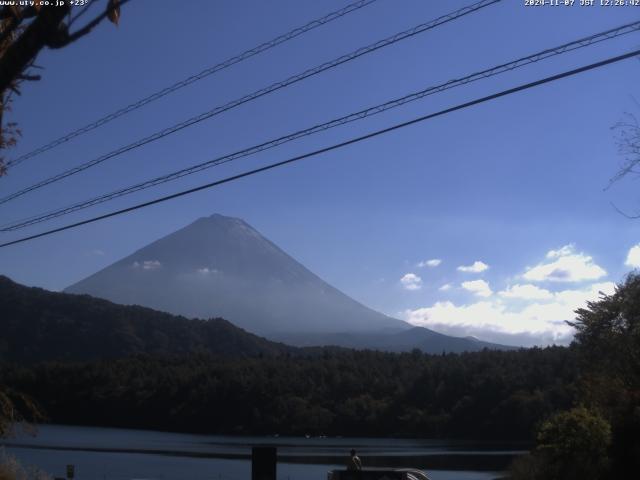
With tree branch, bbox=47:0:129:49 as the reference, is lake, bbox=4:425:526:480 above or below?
below

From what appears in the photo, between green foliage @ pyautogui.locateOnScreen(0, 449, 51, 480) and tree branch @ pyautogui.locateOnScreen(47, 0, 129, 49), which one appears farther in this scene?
green foliage @ pyautogui.locateOnScreen(0, 449, 51, 480)

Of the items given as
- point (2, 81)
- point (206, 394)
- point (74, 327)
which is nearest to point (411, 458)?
point (206, 394)

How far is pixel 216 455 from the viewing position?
66.4m

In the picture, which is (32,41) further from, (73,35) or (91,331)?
(91,331)

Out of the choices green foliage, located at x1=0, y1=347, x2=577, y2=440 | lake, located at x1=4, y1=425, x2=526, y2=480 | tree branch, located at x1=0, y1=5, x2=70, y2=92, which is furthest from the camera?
green foliage, located at x1=0, y1=347, x2=577, y2=440

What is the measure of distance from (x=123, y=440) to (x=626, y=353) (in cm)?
6680

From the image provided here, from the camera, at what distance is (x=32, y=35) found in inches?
249

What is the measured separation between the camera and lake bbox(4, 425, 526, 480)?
5133 centimetres

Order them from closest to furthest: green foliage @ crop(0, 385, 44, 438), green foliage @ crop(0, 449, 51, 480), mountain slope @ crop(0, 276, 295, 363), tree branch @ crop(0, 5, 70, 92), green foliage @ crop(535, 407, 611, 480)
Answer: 1. tree branch @ crop(0, 5, 70, 92)
2. green foliage @ crop(0, 385, 44, 438)
3. green foliage @ crop(0, 449, 51, 480)
4. green foliage @ crop(535, 407, 611, 480)
5. mountain slope @ crop(0, 276, 295, 363)

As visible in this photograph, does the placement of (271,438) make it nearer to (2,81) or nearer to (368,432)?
(368,432)

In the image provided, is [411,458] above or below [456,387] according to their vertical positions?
below

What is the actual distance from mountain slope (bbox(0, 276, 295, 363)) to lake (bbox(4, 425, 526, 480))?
21.4 meters

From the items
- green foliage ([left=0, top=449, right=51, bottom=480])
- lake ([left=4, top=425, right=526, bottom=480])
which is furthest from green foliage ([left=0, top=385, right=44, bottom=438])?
lake ([left=4, top=425, right=526, bottom=480])

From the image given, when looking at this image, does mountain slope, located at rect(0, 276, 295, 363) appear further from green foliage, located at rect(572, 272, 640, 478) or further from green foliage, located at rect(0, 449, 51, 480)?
green foliage, located at rect(0, 449, 51, 480)
